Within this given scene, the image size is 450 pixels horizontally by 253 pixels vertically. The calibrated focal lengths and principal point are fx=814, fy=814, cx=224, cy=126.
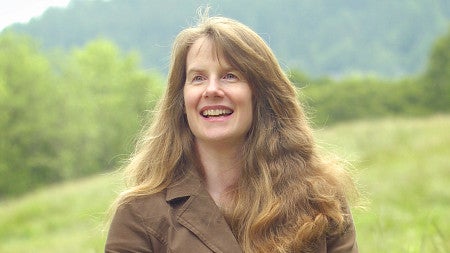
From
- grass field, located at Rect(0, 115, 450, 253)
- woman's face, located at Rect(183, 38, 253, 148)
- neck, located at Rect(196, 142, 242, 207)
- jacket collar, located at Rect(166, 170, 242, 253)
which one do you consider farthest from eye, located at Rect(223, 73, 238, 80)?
grass field, located at Rect(0, 115, 450, 253)

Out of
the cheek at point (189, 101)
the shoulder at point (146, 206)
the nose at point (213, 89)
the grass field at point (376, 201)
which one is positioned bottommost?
the grass field at point (376, 201)

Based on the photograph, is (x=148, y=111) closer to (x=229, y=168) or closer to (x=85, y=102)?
(x=229, y=168)

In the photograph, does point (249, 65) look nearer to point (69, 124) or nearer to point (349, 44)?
point (69, 124)

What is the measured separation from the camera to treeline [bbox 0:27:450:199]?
4391 cm

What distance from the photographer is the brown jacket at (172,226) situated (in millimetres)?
3158

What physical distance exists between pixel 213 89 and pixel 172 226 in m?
0.57

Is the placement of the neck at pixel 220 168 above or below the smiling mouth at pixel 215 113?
below

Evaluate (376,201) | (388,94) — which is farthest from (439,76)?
(376,201)

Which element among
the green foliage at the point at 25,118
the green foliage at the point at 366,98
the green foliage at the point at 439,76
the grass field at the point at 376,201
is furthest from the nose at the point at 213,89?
the green foliage at the point at 366,98

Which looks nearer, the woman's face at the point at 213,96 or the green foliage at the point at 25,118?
the woman's face at the point at 213,96

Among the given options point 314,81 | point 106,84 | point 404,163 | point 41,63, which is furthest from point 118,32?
point 404,163

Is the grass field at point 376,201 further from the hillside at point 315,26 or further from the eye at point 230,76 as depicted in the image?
the hillside at point 315,26

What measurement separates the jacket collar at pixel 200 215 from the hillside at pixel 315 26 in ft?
410

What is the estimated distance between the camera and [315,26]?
158m
